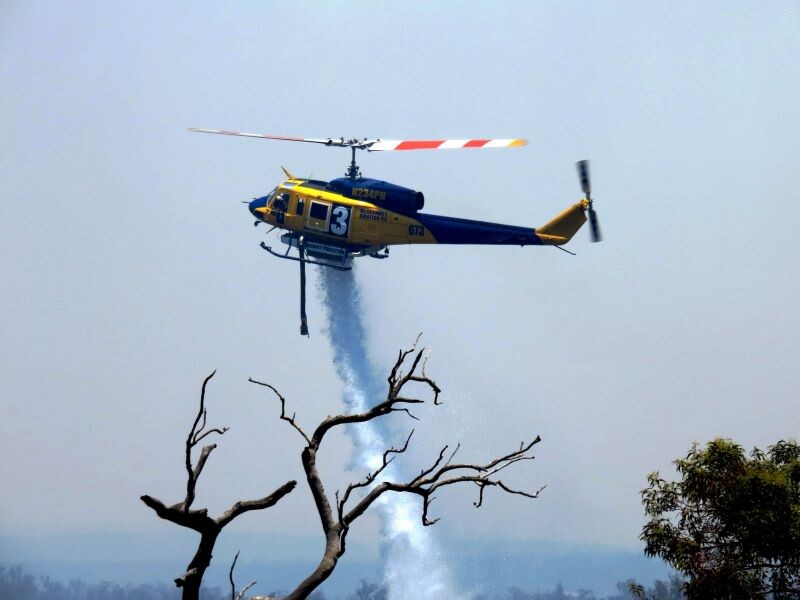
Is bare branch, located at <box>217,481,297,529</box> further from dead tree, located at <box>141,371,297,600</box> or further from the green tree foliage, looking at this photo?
the green tree foliage

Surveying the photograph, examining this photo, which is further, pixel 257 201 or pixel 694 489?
pixel 257 201

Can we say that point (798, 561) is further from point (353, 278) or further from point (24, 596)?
point (24, 596)

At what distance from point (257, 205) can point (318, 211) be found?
3928 mm

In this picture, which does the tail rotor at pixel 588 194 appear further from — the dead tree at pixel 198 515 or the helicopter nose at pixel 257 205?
the dead tree at pixel 198 515

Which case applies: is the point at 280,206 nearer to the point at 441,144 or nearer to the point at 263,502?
the point at 441,144

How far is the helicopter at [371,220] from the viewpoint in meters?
57.8

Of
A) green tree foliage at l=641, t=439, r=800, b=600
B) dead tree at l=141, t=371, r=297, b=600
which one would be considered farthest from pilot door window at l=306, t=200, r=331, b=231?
dead tree at l=141, t=371, r=297, b=600

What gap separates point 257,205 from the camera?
6194cm

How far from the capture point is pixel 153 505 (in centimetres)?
1153

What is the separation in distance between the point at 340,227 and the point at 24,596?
485ft

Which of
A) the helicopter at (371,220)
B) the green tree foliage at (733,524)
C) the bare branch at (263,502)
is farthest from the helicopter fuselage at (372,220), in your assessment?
the bare branch at (263,502)

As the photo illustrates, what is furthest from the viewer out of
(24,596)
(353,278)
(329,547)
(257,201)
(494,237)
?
(24,596)

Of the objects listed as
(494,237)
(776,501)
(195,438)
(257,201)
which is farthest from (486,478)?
(257,201)

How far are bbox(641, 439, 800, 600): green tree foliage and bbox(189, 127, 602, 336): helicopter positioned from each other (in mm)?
21012
